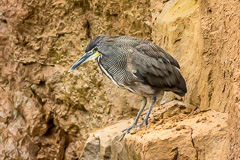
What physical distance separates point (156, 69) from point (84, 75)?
280cm

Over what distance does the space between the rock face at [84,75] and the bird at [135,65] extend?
0.38 meters

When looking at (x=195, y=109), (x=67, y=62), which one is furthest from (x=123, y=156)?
(x=67, y=62)

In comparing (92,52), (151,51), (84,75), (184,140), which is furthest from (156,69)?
(84,75)

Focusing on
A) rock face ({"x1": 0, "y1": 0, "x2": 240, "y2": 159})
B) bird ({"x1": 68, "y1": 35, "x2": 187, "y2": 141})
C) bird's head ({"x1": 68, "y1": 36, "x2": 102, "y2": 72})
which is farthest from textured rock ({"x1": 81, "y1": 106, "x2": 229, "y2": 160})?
bird's head ({"x1": 68, "y1": 36, "x2": 102, "y2": 72})

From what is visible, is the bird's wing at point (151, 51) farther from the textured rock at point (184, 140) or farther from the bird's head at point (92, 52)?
the textured rock at point (184, 140)

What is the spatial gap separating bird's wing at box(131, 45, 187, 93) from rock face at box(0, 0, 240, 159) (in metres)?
0.33

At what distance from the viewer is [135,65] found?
4.93 metres

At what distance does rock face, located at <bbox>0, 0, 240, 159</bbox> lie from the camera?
497cm

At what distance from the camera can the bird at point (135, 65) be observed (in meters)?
4.94

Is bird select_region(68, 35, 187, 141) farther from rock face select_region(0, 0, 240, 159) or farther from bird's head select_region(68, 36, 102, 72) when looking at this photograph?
rock face select_region(0, 0, 240, 159)

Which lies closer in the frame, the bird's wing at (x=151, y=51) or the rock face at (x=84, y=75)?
the rock face at (x=84, y=75)

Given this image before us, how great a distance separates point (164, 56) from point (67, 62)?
2963mm

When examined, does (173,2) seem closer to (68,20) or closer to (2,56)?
(68,20)

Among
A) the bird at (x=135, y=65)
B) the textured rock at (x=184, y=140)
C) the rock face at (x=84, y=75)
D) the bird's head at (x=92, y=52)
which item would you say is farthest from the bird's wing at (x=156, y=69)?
the textured rock at (x=184, y=140)
